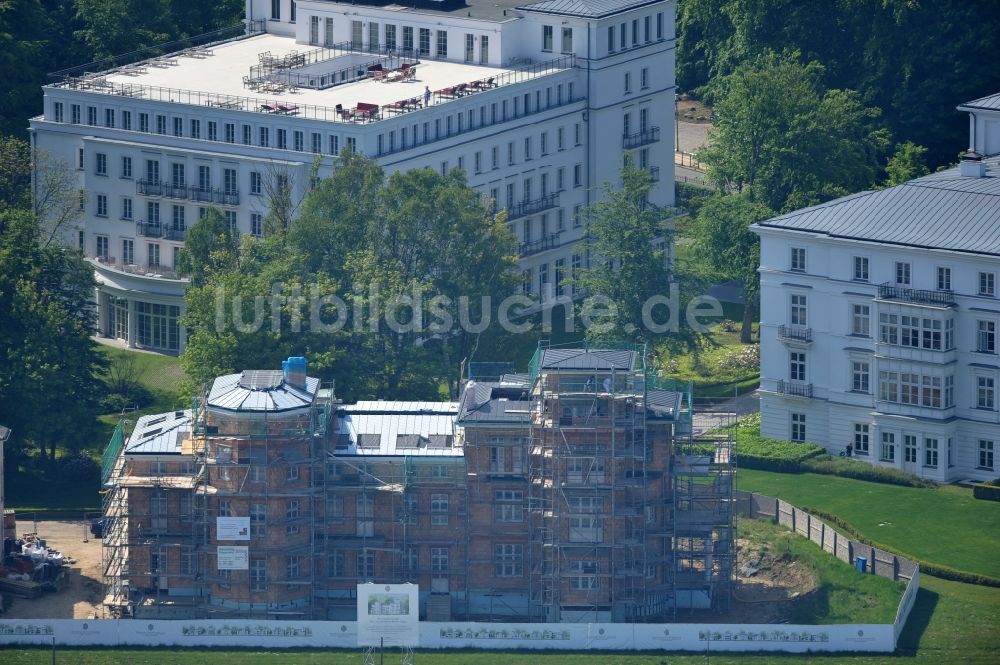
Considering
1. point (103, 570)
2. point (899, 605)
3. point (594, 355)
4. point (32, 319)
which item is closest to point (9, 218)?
point (32, 319)

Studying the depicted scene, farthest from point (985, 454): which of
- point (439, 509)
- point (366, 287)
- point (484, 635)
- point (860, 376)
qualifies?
point (366, 287)

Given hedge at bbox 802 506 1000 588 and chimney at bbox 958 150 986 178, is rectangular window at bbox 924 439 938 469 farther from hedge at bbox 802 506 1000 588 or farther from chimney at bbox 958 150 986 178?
chimney at bbox 958 150 986 178

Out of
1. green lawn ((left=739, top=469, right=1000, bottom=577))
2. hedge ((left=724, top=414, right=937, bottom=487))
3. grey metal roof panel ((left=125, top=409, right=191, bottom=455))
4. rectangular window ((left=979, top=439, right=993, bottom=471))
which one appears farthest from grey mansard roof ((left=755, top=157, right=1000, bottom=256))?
grey metal roof panel ((left=125, top=409, right=191, bottom=455))

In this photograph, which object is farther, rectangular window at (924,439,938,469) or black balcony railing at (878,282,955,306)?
rectangular window at (924,439,938,469)

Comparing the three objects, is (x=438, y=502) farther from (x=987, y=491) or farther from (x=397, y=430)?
(x=987, y=491)

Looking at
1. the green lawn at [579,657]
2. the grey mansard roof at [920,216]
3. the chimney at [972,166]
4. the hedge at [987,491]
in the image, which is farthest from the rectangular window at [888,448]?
the green lawn at [579,657]

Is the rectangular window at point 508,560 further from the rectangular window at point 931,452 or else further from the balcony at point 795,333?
the rectangular window at point 931,452
